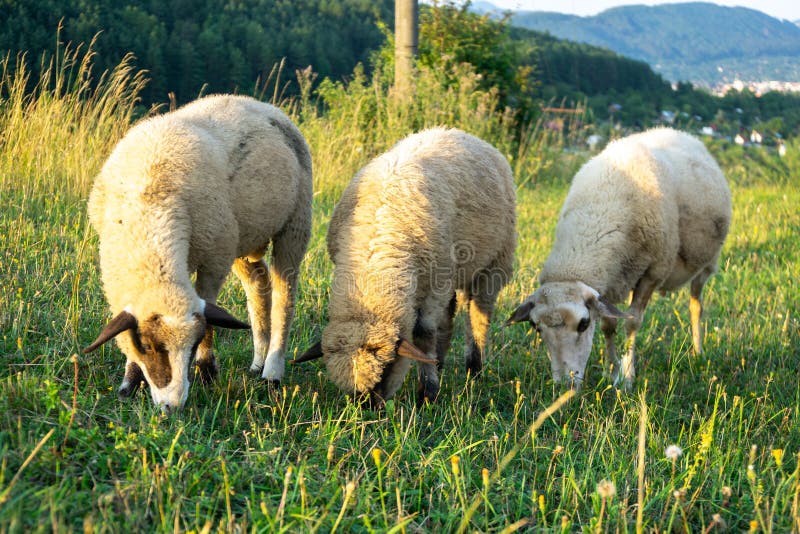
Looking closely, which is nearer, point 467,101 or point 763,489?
point 763,489

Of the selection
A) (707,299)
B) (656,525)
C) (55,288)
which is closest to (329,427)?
(656,525)

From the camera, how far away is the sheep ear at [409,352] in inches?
139

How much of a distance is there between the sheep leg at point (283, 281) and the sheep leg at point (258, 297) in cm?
8

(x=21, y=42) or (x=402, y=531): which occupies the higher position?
(x=21, y=42)

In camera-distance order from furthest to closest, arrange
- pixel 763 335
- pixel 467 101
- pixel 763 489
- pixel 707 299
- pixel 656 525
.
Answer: pixel 467 101, pixel 707 299, pixel 763 335, pixel 763 489, pixel 656 525

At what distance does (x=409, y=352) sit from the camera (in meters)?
3.59

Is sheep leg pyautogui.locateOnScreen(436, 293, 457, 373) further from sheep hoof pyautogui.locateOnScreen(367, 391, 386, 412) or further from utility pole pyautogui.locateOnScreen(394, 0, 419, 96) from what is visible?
utility pole pyautogui.locateOnScreen(394, 0, 419, 96)

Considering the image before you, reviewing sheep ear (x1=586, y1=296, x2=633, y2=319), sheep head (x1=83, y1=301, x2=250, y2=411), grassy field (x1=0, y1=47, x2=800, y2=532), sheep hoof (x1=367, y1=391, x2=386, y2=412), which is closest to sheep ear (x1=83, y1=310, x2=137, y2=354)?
sheep head (x1=83, y1=301, x2=250, y2=411)

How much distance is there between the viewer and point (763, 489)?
10.2ft

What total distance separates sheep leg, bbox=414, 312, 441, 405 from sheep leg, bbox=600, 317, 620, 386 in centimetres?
159

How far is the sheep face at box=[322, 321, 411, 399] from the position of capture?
3.65 m

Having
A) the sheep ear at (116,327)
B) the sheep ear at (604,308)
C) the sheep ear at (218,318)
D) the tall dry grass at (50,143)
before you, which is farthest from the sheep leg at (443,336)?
the tall dry grass at (50,143)

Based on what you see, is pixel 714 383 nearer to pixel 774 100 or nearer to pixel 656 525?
pixel 656 525

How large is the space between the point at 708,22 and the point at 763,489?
360 ft
